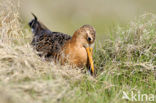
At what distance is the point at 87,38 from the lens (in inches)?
244

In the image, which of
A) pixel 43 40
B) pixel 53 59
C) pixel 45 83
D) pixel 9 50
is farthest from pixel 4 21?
pixel 45 83

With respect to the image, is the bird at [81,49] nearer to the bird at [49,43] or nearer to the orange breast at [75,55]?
the orange breast at [75,55]

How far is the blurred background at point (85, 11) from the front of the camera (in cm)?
1356

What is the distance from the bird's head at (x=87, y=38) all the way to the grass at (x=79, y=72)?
0.30 m

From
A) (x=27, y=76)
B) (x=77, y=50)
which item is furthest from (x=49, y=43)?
(x=27, y=76)

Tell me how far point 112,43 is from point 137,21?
0.64 metres

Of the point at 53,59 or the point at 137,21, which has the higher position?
the point at 137,21

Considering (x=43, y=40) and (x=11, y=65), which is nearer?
(x=11, y=65)

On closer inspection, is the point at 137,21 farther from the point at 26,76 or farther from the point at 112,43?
the point at 26,76

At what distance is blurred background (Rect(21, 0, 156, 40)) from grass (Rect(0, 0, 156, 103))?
6410mm

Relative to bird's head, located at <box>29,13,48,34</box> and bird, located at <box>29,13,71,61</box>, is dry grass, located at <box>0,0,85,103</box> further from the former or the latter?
bird's head, located at <box>29,13,48,34</box>

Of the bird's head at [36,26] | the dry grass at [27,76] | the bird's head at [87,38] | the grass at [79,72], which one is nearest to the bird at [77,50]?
the bird's head at [87,38]

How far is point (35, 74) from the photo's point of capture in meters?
4.79

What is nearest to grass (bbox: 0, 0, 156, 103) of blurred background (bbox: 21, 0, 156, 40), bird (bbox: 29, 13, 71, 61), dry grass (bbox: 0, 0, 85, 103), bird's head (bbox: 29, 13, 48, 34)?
dry grass (bbox: 0, 0, 85, 103)
